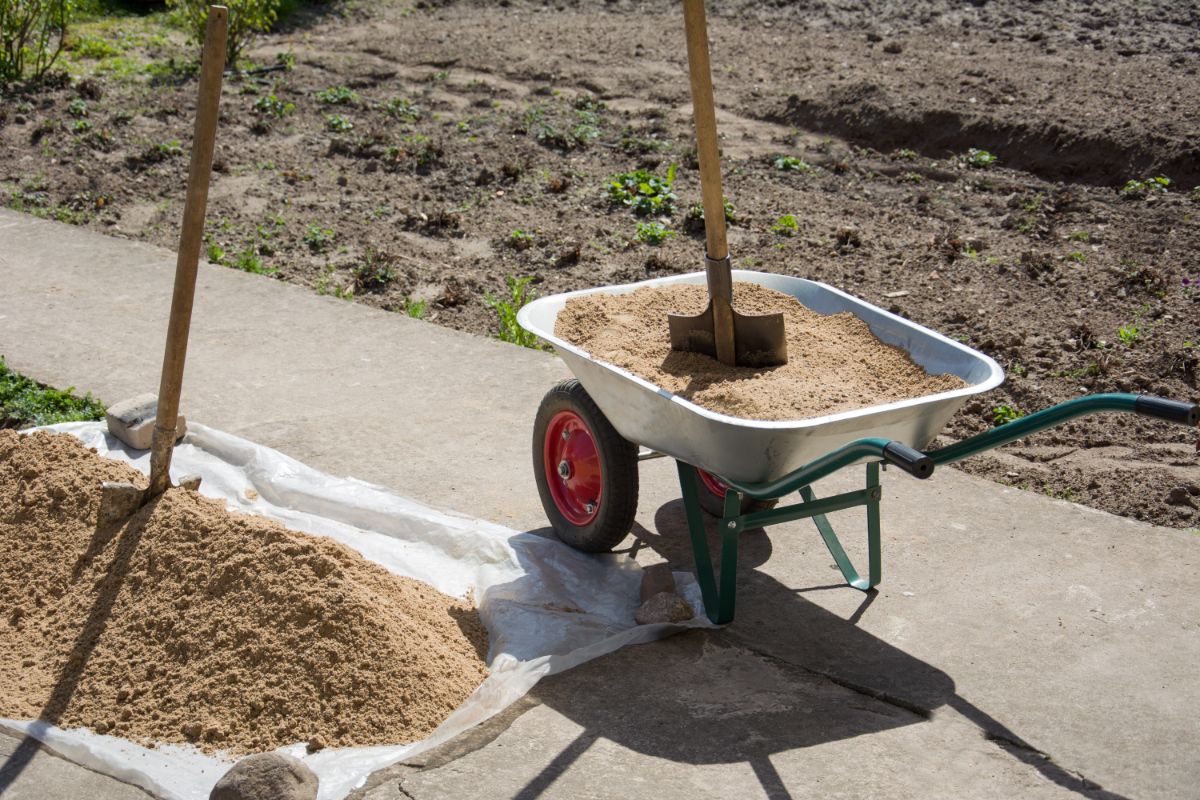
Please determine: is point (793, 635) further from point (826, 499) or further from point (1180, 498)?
point (1180, 498)

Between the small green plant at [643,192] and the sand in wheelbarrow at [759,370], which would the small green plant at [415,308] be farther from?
the sand in wheelbarrow at [759,370]

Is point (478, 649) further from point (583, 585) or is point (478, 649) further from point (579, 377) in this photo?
point (579, 377)

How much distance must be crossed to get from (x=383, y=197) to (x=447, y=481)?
3684mm

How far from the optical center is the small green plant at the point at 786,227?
6.72m

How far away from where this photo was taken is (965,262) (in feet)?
20.3

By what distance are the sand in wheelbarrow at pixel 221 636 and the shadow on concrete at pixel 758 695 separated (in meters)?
0.34

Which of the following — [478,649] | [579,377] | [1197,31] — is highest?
[1197,31]

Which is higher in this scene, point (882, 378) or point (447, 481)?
point (882, 378)

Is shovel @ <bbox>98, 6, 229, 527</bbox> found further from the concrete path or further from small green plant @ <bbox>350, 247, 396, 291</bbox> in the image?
small green plant @ <bbox>350, 247, 396, 291</bbox>

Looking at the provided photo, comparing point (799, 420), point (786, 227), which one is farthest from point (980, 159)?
point (799, 420)

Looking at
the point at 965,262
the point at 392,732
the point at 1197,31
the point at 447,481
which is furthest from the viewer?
the point at 1197,31

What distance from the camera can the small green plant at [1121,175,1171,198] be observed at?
6.64 metres

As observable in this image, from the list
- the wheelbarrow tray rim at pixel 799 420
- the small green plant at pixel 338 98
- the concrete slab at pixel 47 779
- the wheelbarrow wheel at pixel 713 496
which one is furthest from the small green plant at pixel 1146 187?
the concrete slab at pixel 47 779

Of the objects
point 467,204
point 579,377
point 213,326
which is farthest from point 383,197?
point 579,377
